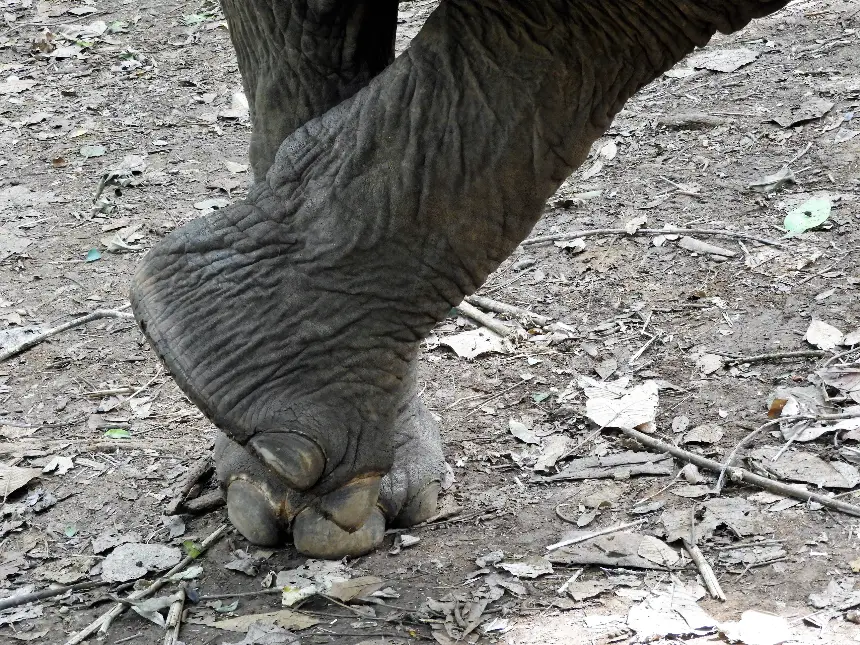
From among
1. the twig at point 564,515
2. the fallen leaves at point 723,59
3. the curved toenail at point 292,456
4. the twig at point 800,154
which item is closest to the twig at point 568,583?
the twig at point 564,515

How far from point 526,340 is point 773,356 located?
0.72 metres

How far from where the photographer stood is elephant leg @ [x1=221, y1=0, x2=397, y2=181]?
2670mm

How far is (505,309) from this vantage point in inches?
150

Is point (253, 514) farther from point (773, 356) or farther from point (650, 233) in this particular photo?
point (650, 233)

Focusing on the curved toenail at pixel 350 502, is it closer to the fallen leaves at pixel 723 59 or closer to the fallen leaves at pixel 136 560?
the fallen leaves at pixel 136 560

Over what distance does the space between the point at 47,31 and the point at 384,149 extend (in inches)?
210

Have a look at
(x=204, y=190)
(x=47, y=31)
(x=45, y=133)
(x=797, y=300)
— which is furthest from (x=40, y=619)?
(x=47, y=31)

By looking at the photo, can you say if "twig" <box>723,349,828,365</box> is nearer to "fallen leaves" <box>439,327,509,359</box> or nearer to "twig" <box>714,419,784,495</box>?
"twig" <box>714,419,784,495</box>

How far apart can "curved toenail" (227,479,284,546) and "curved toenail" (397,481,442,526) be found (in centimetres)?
29

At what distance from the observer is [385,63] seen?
2.84 meters

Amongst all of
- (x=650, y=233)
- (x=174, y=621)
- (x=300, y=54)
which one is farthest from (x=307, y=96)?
(x=650, y=233)

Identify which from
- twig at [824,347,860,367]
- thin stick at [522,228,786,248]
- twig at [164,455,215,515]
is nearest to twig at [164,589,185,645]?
twig at [164,455,215,515]

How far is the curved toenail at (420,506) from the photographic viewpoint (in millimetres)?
2775

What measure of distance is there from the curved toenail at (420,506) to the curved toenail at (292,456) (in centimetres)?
36
